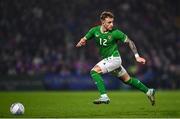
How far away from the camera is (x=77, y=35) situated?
30.5m

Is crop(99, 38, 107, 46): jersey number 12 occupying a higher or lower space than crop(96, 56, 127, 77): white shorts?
higher

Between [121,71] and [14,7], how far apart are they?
59.1ft

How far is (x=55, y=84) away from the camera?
2892 centimetres

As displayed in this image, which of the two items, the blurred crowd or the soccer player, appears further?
the blurred crowd

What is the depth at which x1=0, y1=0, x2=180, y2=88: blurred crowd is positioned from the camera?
28.5 m

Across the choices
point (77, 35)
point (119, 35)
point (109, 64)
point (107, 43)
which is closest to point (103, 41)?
point (107, 43)

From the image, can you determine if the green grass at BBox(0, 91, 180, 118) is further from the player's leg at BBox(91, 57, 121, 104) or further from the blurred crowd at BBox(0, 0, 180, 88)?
the blurred crowd at BBox(0, 0, 180, 88)

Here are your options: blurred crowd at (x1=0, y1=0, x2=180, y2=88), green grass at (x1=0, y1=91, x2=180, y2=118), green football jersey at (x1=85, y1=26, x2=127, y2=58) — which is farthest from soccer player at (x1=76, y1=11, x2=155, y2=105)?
blurred crowd at (x1=0, y1=0, x2=180, y2=88)

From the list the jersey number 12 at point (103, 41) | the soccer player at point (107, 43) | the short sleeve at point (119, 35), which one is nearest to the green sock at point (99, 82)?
the soccer player at point (107, 43)

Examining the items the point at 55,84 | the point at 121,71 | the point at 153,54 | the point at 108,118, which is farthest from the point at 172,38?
the point at 108,118

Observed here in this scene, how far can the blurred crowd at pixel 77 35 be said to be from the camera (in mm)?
28531

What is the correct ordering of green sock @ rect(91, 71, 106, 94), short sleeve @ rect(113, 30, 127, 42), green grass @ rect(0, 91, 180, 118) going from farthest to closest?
short sleeve @ rect(113, 30, 127, 42) → green sock @ rect(91, 71, 106, 94) → green grass @ rect(0, 91, 180, 118)

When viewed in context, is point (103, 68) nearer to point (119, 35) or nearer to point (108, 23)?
point (119, 35)

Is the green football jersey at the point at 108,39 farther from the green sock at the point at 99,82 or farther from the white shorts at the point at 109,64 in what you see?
the green sock at the point at 99,82
